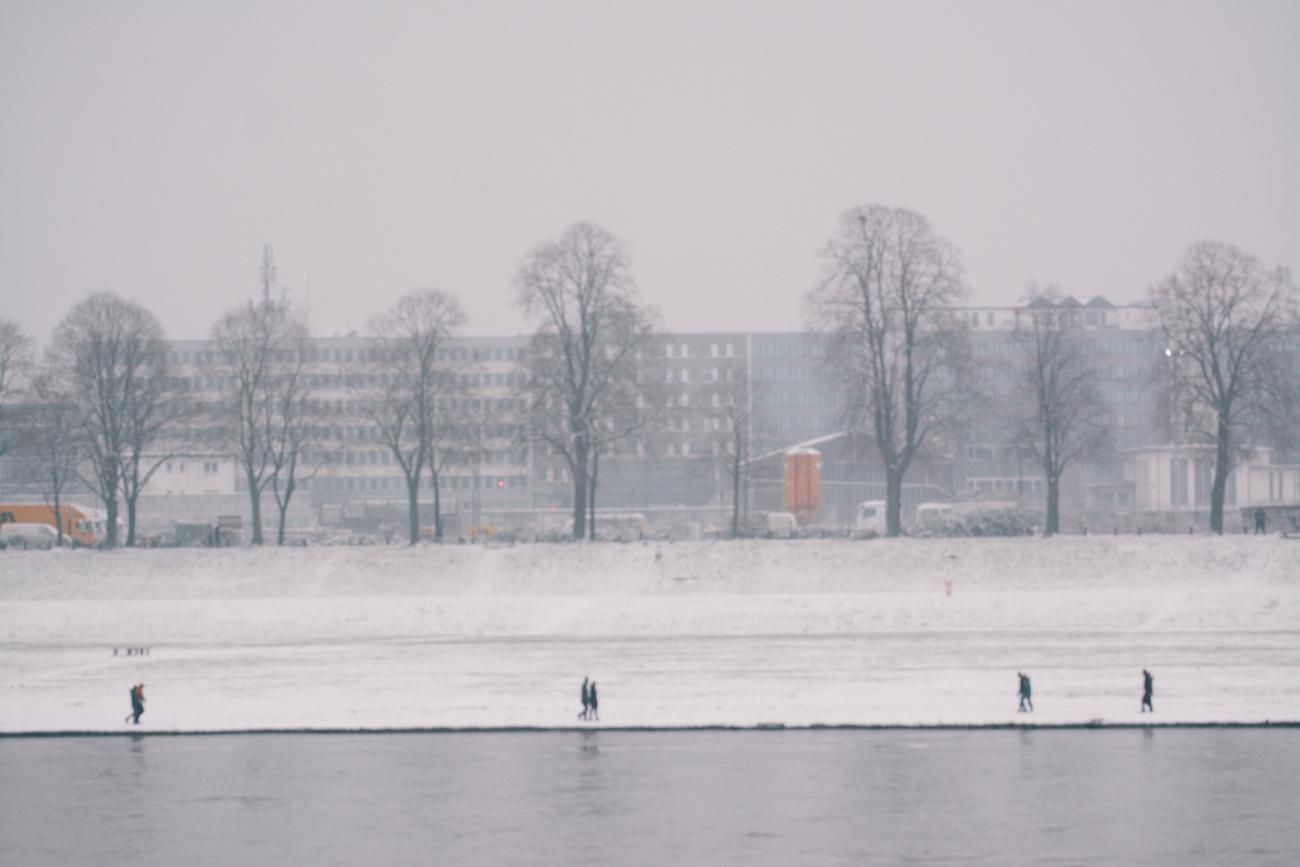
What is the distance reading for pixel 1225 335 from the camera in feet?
266

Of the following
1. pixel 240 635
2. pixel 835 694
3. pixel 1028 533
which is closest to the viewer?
pixel 835 694

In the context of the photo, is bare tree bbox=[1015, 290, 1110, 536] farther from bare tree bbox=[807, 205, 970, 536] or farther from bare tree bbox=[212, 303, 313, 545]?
bare tree bbox=[212, 303, 313, 545]

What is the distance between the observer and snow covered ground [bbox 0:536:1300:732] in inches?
1817

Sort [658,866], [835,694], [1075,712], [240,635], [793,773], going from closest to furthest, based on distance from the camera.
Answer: [658,866], [793,773], [1075,712], [835,694], [240,635]

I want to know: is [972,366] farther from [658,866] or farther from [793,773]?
[658,866]

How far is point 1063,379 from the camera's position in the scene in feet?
284

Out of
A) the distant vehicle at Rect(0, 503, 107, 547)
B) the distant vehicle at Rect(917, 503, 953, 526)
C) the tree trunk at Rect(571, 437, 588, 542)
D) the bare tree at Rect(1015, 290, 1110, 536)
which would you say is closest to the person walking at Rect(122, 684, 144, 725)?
the tree trunk at Rect(571, 437, 588, 542)

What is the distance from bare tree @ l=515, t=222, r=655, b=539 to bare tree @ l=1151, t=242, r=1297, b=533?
26803mm

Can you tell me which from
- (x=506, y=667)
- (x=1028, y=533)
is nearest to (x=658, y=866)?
(x=506, y=667)

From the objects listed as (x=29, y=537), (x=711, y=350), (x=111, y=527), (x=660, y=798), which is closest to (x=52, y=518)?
(x=29, y=537)

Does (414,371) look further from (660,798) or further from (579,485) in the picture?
(660,798)

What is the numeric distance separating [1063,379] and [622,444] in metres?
23.6

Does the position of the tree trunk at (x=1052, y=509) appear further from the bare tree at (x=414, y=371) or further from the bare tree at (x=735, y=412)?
the bare tree at (x=414, y=371)

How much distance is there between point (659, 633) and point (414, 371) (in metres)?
32.3
